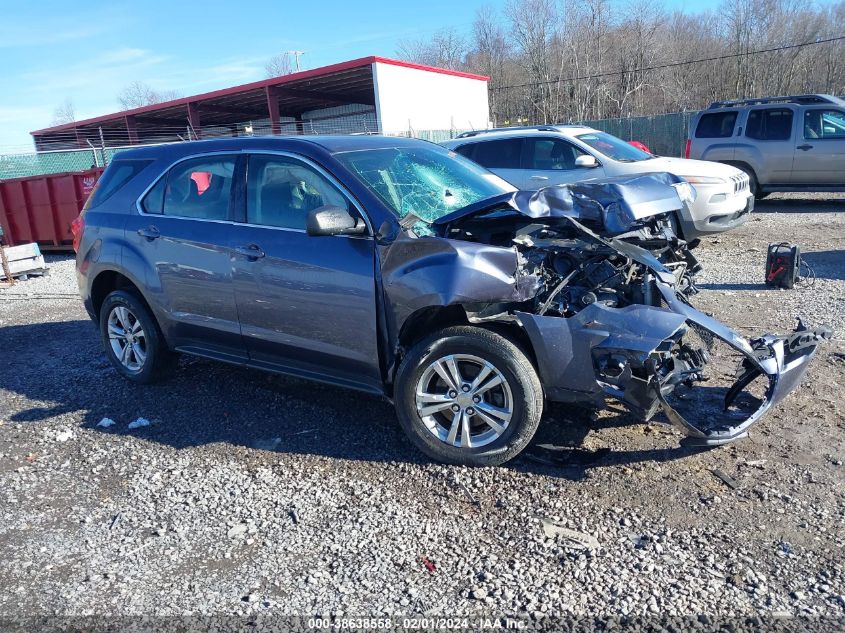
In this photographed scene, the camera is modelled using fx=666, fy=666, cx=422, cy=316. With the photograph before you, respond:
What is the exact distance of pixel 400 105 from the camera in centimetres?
2858

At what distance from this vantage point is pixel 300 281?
4.16 m

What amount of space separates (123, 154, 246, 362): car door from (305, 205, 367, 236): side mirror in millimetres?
932

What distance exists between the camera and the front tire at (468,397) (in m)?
3.62

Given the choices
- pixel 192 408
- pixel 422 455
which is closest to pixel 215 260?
pixel 192 408

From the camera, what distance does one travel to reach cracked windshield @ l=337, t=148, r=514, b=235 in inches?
166

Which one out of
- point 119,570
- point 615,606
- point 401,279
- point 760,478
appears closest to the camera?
point 615,606

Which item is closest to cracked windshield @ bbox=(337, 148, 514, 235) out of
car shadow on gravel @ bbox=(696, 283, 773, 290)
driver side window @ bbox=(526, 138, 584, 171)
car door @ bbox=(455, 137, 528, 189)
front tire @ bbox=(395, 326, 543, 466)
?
front tire @ bbox=(395, 326, 543, 466)

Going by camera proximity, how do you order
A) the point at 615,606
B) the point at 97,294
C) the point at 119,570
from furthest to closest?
the point at 97,294, the point at 119,570, the point at 615,606

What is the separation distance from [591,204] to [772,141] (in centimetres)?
1095

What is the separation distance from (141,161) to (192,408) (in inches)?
78.6

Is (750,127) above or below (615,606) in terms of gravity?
above

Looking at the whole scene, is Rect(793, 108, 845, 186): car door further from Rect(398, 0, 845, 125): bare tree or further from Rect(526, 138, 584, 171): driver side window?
Rect(398, 0, 845, 125): bare tree

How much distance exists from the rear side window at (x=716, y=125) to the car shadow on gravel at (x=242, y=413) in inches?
446

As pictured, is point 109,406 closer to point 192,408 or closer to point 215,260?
point 192,408
